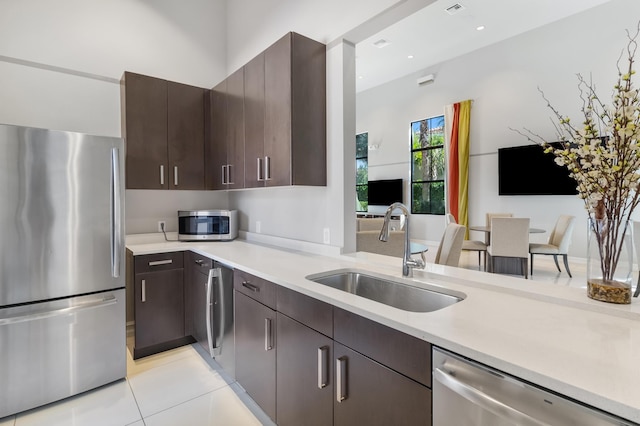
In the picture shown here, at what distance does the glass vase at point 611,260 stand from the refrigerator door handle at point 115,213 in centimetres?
265

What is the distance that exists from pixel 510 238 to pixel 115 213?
4.56 meters

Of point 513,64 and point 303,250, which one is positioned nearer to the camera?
point 303,250

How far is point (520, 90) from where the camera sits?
18.9 feet

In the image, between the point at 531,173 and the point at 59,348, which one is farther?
the point at 531,173

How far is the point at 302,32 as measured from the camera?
A: 8.30 feet

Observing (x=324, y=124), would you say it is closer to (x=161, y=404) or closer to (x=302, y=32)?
(x=302, y=32)

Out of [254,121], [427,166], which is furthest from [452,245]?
[427,166]

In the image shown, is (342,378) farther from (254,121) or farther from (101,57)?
(101,57)

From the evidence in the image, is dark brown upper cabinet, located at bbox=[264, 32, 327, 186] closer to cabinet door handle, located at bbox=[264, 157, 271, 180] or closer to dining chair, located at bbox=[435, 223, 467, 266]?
cabinet door handle, located at bbox=[264, 157, 271, 180]

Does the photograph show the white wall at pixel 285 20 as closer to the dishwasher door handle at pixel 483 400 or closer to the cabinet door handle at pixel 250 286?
the cabinet door handle at pixel 250 286

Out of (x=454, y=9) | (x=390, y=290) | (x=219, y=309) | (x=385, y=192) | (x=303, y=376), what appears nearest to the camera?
(x=303, y=376)

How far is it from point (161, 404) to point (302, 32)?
9.36 feet

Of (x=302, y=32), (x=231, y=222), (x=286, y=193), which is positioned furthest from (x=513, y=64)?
(x=231, y=222)

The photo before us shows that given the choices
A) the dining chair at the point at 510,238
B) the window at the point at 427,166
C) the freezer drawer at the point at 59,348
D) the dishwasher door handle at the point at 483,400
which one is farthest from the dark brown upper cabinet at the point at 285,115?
the window at the point at 427,166
